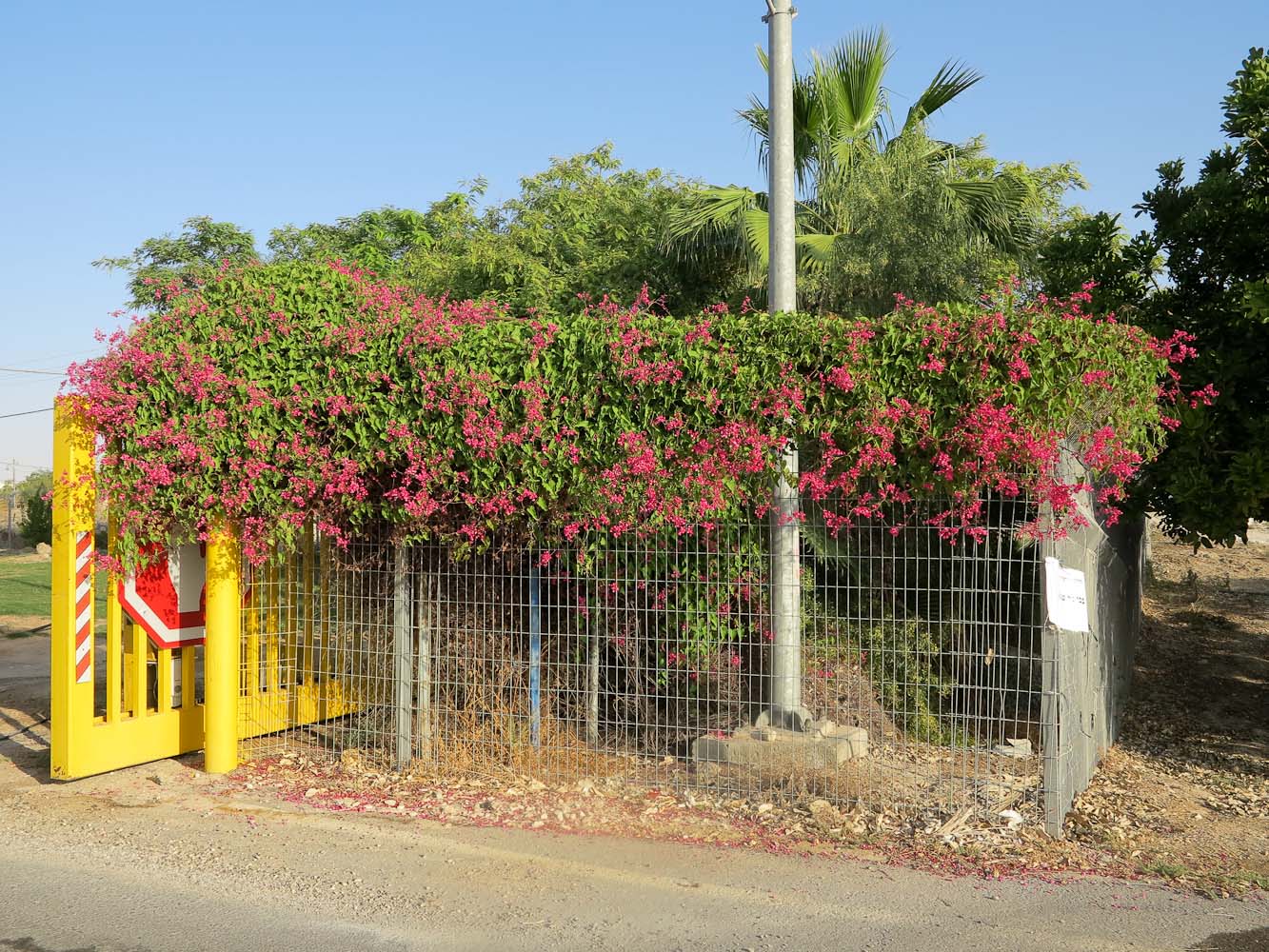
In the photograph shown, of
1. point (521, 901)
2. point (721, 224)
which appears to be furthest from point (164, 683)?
point (721, 224)

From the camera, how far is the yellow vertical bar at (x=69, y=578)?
719 cm

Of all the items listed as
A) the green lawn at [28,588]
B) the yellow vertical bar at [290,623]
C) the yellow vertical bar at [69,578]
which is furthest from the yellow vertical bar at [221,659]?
the green lawn at [28,588]

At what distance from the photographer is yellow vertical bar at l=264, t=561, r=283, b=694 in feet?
26.6

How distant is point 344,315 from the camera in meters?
7.08

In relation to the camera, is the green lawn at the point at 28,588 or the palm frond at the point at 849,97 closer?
the palm frond at the point at 849,97

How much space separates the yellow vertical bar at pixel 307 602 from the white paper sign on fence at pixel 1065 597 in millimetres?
4972

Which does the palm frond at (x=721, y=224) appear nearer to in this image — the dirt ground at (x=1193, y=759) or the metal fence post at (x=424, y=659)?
the metal fence post at (x=424, y=659)

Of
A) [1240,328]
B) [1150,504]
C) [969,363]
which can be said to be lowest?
[1150,504]

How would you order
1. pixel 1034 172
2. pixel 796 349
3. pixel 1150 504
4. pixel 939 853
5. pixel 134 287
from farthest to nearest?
pixel 134 287, pixel 1034 172, pixel 1150 504, pixel 796 349, pixel 939 853

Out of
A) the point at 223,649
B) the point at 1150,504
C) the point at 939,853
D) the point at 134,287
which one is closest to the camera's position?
the point at 939,853

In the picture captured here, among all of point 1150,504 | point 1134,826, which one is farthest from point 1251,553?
Result: point 1134,826

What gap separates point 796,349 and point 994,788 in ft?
9.41

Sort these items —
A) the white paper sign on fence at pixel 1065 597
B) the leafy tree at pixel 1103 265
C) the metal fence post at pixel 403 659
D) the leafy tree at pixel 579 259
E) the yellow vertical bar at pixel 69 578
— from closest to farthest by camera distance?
the white paper sign on fence at pixel 1065 597, the yellow vertical bar at pixel 69 578, the metal fence post at pixel 403 659, the leafy tree at pixel 1103 265, the leafy tree at pixel 579 259

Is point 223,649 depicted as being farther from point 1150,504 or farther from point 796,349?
point 1150,504
